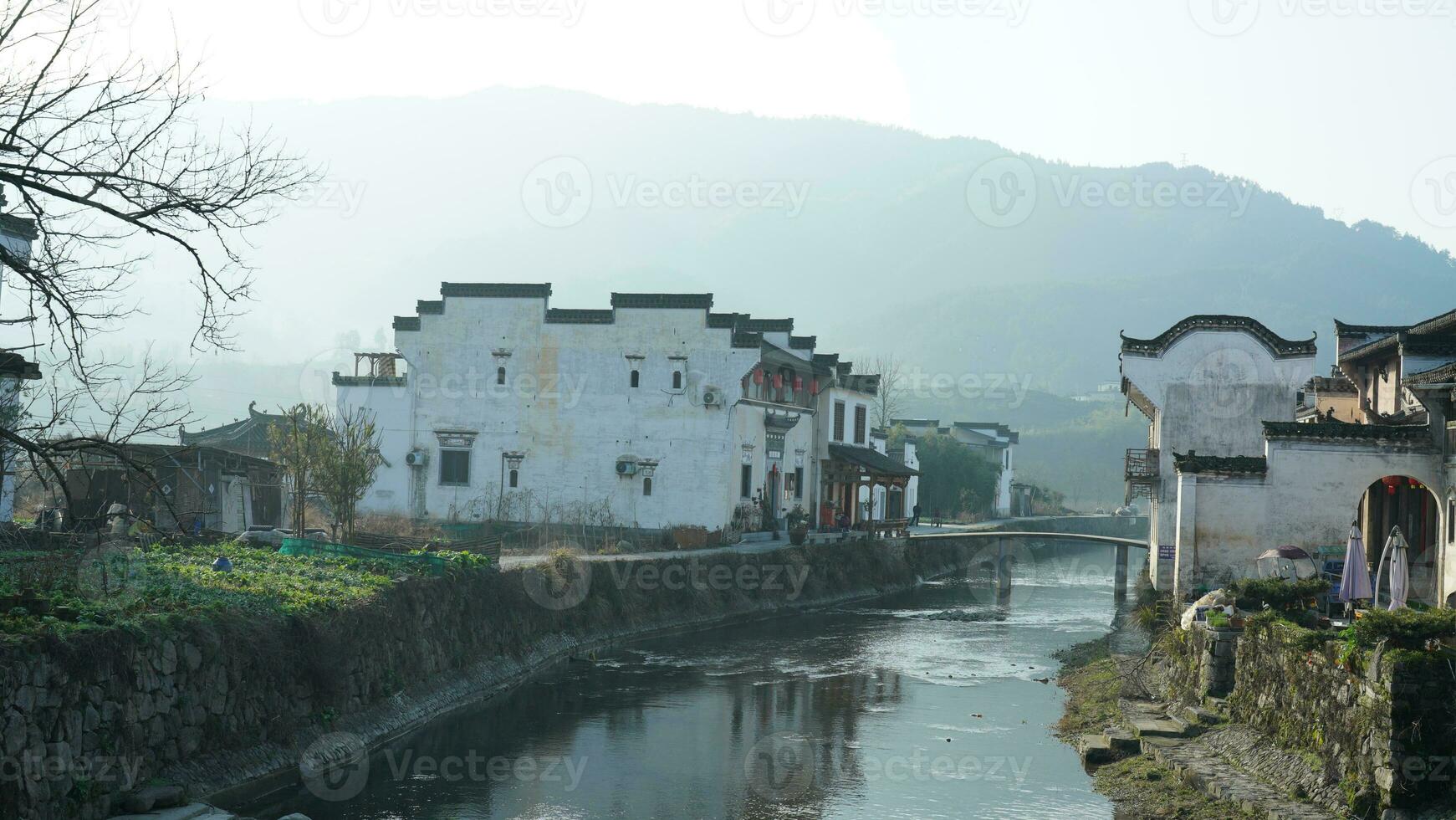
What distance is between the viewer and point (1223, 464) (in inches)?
1148

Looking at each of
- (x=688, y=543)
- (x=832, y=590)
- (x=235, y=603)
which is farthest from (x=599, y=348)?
(x=235, y=603)

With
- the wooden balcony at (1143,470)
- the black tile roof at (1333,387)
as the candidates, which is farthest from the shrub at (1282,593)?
the black tile roof at (1333,387)

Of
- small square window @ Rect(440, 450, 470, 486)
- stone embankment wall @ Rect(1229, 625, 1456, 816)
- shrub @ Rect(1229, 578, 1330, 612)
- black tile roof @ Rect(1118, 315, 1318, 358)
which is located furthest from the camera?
small square window @ Rect(440, 450, 470, 486)

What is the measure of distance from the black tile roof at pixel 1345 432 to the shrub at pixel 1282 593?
23.7ft

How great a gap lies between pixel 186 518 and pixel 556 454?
1584 centimetres

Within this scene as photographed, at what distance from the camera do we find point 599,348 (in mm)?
45562

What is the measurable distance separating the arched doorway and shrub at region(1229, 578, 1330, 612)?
Answer: 20.2ft

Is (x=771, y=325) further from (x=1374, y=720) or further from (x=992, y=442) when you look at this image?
(x=1374, y=720)

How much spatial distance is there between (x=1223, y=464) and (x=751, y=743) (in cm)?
1324

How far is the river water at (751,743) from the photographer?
18.7 metres

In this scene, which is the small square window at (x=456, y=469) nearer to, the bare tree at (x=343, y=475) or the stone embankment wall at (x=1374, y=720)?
the bare tree at (x=343, y=475)

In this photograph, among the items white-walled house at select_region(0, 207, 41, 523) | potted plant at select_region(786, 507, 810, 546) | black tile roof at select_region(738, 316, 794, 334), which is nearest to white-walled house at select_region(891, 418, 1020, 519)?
black tile roof at select_region(738, 316, 794, 334)

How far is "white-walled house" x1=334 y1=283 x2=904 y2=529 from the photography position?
4459cm

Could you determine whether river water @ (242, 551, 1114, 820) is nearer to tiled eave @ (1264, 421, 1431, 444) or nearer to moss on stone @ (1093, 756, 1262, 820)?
moss on stone @ (1093, 756, 1262, 820)
